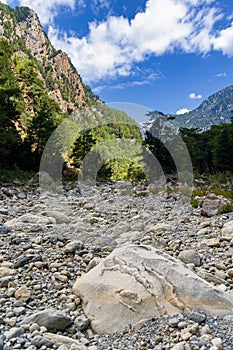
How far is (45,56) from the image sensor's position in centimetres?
8950

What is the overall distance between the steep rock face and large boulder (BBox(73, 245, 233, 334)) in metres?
59.9

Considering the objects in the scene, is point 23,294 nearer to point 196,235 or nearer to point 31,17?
point 196,235

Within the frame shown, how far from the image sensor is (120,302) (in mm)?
2691

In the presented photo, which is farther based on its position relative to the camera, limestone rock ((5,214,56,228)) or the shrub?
the shrub

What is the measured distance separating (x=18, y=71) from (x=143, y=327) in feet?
97.5

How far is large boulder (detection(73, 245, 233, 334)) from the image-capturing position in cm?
261

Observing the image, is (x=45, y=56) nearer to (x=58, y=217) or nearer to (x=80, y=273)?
(x=58, y=217)

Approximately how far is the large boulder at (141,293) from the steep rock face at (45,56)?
59.9m

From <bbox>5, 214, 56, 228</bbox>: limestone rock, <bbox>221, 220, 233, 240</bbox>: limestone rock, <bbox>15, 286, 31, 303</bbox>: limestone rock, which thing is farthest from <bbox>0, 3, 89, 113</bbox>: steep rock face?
<bbox>15, 286, 31, 303</bbox>: limestone rock

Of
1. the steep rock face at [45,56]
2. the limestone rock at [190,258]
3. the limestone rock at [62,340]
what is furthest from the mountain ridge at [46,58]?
the limestone rock at [62,340]

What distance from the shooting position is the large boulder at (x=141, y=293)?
2.61 metres

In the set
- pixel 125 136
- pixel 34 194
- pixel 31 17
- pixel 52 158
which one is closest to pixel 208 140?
pixel 125 136

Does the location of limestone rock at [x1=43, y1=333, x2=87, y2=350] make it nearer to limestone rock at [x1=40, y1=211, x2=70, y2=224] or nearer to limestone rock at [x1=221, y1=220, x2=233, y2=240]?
limestone rock at [x1=221, y1=220, x2=233, y2=240]

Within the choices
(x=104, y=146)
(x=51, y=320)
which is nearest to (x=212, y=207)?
(x=51, y=320)
